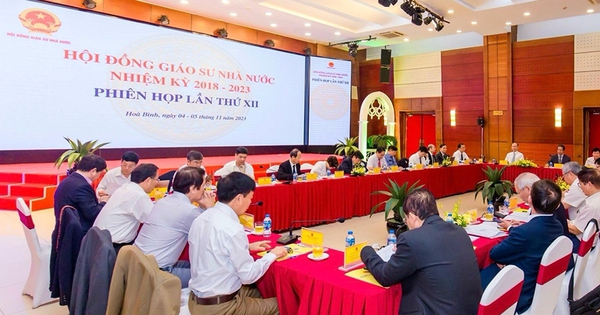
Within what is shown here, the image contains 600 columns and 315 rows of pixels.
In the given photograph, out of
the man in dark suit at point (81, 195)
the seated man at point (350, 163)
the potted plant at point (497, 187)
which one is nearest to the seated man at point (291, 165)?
the seated man at point (350, 163)

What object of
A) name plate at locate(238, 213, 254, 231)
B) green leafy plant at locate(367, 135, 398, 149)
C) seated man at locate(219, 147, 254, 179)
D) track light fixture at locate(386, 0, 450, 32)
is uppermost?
track light fixture at locate(386, 0, 450, 32)

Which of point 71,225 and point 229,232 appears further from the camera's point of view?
point 71,225

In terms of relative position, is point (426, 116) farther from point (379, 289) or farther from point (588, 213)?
point (379, 289)

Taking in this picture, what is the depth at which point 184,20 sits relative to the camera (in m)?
9.00

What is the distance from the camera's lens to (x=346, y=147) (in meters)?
10.7

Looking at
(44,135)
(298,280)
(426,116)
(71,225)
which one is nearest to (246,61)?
(44,135)

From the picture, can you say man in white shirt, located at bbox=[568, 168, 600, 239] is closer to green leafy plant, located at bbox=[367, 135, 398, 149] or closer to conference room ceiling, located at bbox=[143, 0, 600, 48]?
conference room ceiling, located at bbox=[143, 0, 600, 48]

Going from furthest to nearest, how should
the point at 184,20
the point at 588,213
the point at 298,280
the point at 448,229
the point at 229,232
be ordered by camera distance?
the point at 184,20 → the point at 588,213 → the point at 298,280 → the point at 229,232 → the point at 448,229

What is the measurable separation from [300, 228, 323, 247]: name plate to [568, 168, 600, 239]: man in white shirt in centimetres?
195

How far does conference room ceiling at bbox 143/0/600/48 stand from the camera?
26.7 feet

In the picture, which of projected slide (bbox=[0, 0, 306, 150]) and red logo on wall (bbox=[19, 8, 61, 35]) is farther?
projected slide (bbox=[0, 0, 306, 150])

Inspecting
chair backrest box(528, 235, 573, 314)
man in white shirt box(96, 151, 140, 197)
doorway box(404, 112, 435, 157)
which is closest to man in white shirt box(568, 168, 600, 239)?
chair backrest box(528, 235, 573, 314)

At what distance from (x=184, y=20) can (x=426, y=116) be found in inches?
314

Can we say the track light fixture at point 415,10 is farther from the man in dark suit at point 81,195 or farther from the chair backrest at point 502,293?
the chair backrest at point 502,293
